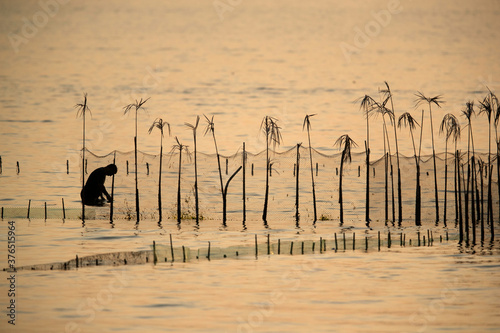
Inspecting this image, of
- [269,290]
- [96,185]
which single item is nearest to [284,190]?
[96,185]

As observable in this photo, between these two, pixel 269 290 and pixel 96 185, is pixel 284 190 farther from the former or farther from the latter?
pixel 269 290

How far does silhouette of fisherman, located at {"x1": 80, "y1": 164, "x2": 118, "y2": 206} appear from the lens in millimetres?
33688

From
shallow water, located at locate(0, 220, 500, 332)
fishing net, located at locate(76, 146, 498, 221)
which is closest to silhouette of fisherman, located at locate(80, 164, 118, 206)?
shallow water, located at locate(0, 220, 500, 332)

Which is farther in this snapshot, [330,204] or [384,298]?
[330,204]

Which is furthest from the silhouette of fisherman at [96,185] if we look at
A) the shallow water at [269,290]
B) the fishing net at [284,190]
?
the fishing net at [284,190]

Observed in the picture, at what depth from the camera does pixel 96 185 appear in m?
34.8

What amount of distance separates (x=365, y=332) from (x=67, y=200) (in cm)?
3990

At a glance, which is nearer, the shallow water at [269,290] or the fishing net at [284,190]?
the shallow water at [269,290]

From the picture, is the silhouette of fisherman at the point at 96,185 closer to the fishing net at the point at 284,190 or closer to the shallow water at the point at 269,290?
the shallow water at the point at 269,290

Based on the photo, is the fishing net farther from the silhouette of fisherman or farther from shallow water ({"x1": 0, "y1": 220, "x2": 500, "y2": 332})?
shallow water ({"x1": 0, "y1": 220, "x2": 500, "y2": 332})

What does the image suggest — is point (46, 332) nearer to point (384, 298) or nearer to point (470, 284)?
point (384, 298)

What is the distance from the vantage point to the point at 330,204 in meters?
57.2

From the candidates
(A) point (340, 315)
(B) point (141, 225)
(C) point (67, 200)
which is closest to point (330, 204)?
(C) point (67, 200)

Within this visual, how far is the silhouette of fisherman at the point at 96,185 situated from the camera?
3369 centimetres
